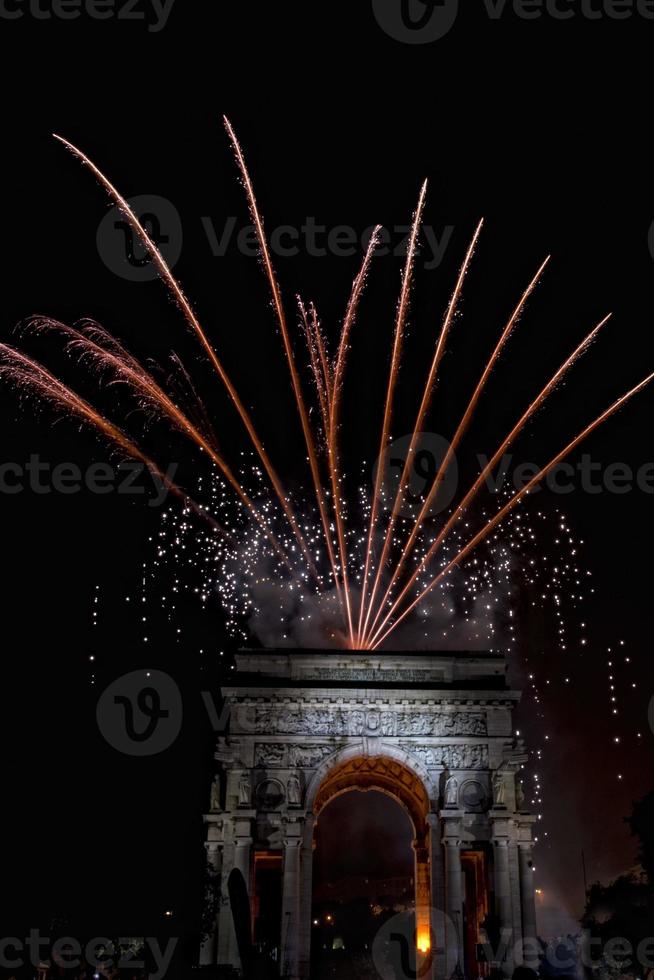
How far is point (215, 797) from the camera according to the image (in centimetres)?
4025

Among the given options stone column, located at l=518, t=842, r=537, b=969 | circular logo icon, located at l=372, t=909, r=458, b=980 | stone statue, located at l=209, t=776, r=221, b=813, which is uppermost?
stone statue, located at l=209, t=776, r=221, b=813

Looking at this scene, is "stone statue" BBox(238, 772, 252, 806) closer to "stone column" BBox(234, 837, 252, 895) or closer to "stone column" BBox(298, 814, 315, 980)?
"stone column" BBox(234, 837, 252, 895)

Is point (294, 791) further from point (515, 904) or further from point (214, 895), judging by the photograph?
point (515, 904)

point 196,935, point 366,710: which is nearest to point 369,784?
point 366,710

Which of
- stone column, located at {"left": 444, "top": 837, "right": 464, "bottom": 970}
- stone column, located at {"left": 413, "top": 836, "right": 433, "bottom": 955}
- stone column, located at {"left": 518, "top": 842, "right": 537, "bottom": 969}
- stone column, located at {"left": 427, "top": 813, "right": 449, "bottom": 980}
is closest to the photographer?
stone column, located at {"left": 427, "top": 813, "right": 449, "bottom": 980}

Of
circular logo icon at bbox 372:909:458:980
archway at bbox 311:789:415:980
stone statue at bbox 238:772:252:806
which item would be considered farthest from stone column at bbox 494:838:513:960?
archway at bbox 311:789:415:980

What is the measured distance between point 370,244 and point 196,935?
26.1 meters

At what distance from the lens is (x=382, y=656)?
137 ft

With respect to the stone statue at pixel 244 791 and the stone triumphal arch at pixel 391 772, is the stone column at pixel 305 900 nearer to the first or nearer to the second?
the stone triumphal arch at pixel 391 772

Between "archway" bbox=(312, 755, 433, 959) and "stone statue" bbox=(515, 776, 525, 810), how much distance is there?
3.93m

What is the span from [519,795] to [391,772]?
Answer: 244 inches

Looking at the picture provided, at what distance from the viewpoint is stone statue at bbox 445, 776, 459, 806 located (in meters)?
39.2

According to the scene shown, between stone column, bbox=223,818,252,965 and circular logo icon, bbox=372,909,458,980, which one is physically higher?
stone column, bbox=223,818,252,965

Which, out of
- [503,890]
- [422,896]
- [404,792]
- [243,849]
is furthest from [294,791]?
[503,890]
